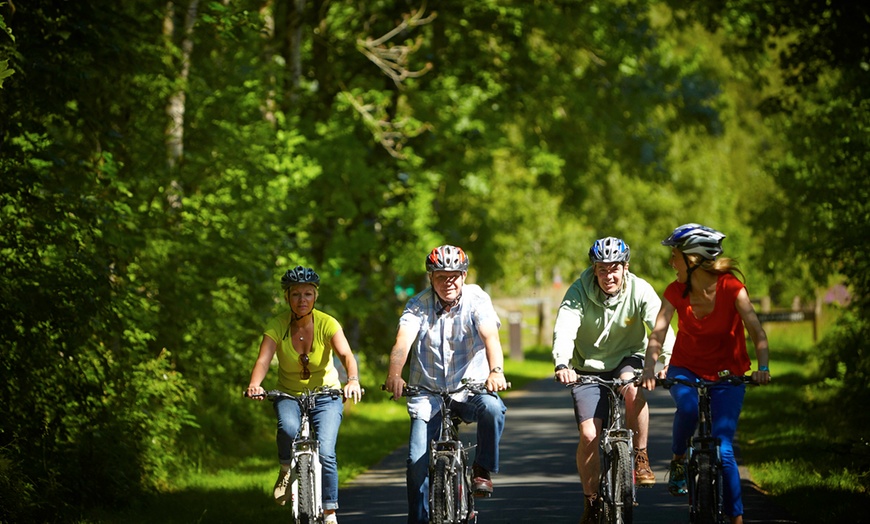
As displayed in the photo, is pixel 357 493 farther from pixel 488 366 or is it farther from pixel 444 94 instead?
pixel 444 94

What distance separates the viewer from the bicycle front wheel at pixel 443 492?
28.9 feet

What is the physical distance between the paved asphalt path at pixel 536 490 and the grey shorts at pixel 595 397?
1.21 m

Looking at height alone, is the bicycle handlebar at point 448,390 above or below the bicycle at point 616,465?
above

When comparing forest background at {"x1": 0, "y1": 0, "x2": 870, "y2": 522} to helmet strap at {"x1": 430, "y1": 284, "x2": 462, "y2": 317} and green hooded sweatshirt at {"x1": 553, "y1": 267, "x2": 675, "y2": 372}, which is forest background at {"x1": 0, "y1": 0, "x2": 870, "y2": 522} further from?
green hooded sweatshirt at {"x1": 553, "y1": 267, "x2": 675, "y2": 372}

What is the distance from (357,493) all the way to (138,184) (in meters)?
3.71

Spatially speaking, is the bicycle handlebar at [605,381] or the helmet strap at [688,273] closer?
the helmet strap at [688,273]

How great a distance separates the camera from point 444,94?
86.2 ft

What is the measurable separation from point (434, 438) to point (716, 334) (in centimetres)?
184

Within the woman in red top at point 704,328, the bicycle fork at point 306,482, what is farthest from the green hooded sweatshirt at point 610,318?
the bicycle fork at point 306,482

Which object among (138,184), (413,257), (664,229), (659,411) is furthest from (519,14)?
(664,229)

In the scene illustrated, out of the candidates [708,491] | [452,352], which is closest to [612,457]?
[708,491]

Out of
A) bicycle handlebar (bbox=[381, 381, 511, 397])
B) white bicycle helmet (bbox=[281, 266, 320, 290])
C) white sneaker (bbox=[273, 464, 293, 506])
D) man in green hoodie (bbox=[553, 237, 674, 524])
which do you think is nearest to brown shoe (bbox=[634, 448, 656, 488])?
man in green hoodie (bbox=[553, 237, 674, 524])

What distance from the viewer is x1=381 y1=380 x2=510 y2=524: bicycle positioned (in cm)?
882

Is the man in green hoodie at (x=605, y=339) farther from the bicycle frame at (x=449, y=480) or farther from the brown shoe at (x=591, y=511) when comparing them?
the bicycle frame at (x=449, y=480)
